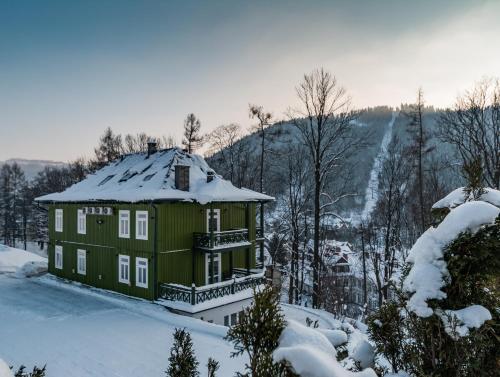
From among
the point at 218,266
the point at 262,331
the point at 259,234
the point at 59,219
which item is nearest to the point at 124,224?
the point at 218,266

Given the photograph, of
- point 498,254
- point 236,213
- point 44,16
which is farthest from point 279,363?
point 44,16

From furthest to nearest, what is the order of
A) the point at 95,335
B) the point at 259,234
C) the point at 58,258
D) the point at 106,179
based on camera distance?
the point at 58,258 → the point at 259,234 → the point at 106,179 → the point at 95,335

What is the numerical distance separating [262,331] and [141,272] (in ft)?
46.4

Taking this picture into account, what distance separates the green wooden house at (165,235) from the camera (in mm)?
15961

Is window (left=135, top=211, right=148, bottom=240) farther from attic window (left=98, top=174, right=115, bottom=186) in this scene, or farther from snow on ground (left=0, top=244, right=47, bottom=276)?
snow on ground (left=0, top=244, right=47, bottom=276)

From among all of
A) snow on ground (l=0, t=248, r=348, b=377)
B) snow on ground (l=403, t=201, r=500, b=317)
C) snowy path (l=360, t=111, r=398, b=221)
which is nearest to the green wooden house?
snow on ground (l=0, t=248, r=348, b=377)

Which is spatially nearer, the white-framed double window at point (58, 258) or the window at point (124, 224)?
the window at point (124, 224)

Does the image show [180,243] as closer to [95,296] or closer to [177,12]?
[95,296]

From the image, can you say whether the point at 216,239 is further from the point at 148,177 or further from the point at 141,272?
the point at 148,177

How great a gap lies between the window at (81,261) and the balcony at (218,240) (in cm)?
733

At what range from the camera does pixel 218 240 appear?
17125mm

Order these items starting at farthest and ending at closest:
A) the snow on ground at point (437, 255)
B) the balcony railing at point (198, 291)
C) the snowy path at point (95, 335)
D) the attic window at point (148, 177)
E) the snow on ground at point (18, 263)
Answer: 1. the snow on ground at point (18, 263)
2. the attic window at point (148, 177)
3. the balcony railing at point (198, 291)
4. the snowy path at point (95, 335)
5. the snow on ground at point (437, 255)

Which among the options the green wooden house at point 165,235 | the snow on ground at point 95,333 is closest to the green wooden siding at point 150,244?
the green wooden house at point 165,235

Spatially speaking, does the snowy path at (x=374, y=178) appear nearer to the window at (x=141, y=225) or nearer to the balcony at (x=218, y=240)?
the balcony at (x=218, y=240)
